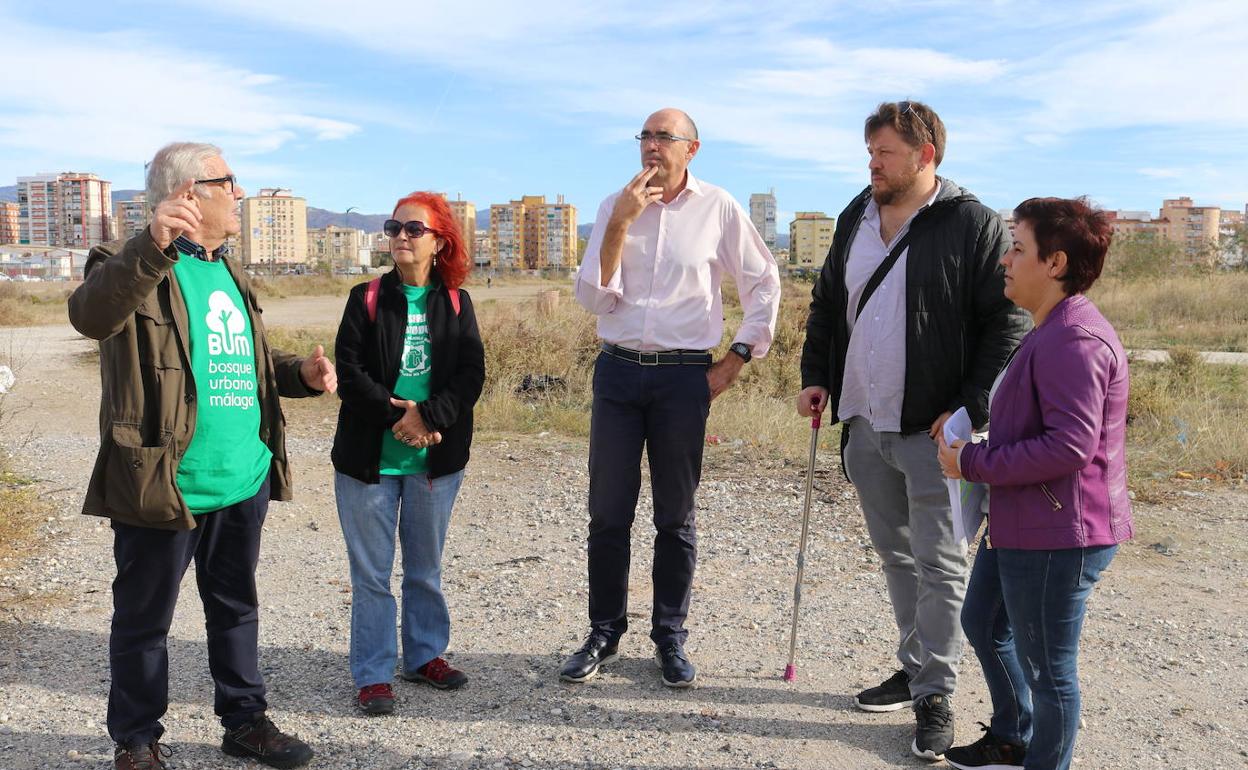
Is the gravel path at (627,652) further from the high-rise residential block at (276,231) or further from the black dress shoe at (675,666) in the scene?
the high-rise residential block at (276,231)

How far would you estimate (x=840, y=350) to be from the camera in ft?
13.4

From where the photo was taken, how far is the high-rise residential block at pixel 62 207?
102 metres

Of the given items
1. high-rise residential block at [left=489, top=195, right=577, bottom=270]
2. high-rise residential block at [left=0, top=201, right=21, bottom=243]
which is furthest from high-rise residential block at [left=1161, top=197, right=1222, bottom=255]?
high-rise residential block at [left=0, top=201, right=21, bottom=243]

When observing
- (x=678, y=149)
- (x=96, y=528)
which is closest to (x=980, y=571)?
(x=678, y=149)

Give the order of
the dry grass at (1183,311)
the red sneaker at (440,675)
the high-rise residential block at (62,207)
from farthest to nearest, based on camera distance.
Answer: the high-rise residential block at (62,207) < the dry grass at (1183,311) < the red sneaker at (440,675)

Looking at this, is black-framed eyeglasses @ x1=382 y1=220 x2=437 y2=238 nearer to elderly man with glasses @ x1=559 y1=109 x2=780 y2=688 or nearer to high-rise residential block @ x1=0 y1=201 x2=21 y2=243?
elderly man with glasses @ x1=559 y1=109 x2=780 y2=688

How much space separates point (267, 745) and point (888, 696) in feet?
7.59

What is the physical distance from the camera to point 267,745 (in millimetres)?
3422

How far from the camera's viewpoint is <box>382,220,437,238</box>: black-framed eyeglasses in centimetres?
392

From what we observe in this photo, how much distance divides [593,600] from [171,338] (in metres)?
2.09

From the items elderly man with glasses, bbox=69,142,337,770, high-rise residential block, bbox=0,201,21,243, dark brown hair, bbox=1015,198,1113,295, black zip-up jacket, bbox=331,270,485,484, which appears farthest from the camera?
high-rise residential block, bbox=0,201,21,243

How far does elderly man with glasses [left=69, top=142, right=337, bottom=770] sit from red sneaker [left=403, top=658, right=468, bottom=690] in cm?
73

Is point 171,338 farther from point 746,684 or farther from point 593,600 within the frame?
point 746,684

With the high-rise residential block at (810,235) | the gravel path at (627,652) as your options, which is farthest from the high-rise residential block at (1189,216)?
the gravel path at (627,652)
